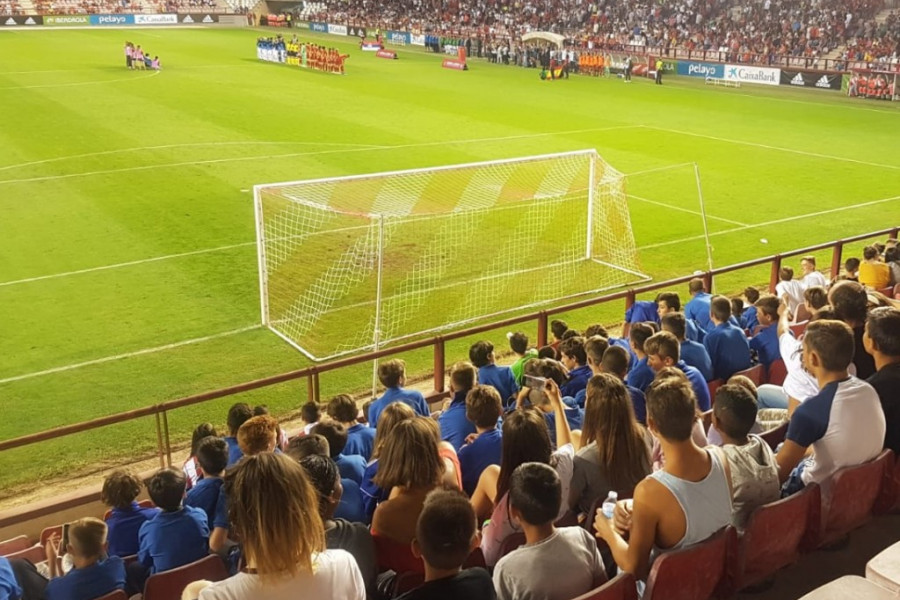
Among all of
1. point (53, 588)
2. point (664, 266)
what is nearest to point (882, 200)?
point (664, 266)

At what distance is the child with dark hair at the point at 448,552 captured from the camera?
372 cm

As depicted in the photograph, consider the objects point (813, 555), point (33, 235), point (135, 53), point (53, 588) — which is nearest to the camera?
point (53, 588)

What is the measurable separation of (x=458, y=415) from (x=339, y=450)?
3.69ft

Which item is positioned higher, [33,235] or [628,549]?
[628,549]

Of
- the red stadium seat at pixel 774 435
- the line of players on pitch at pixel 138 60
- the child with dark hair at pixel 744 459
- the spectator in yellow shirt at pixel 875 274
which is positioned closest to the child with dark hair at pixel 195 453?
the child with dark hair at pixel 744 459

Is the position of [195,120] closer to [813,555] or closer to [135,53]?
[135,53]

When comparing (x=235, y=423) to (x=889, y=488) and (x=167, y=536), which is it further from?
(x=889, y=488)

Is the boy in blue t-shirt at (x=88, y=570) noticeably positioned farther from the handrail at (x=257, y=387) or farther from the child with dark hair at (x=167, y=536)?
the handrail at (x=257, y=387)

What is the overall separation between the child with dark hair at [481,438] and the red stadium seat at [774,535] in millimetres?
1683

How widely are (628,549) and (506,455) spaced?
861 millimetres

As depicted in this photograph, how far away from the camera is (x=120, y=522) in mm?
5695

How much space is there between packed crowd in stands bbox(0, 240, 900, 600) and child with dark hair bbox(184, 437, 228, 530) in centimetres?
1

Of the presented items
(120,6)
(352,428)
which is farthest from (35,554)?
(120,6)

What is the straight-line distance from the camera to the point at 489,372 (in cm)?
816
